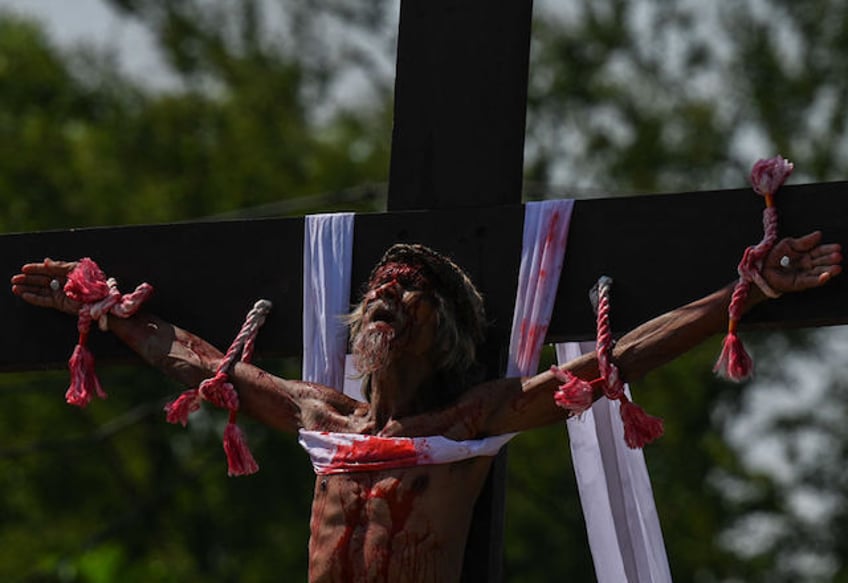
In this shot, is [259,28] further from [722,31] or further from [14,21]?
[722,31]

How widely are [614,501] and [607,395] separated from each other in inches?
15.6

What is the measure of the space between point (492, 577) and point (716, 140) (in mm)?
13548

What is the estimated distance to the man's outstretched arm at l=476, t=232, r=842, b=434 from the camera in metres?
5.13

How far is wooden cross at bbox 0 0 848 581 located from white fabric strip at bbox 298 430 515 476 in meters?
0.18

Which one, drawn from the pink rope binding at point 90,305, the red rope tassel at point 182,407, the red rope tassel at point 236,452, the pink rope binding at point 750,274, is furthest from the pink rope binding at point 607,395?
the pink rope binding at point 90,305

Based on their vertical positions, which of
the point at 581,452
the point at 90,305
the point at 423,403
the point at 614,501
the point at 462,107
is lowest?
the point at 614,501

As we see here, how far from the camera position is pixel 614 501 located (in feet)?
18.2

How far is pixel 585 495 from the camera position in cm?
555

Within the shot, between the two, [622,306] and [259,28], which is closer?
[622,306]

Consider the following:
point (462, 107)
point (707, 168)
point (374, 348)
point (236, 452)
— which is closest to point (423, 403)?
point (374, 348)

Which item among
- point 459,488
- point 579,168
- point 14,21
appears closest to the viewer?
point 459,488

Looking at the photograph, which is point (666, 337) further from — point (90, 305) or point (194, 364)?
point (90, 305)

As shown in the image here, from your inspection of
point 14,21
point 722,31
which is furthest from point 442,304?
point 14,21

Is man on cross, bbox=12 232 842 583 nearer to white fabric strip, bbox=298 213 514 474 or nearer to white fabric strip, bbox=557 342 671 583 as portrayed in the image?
white fabric strip, bbox=298 213 514 474
